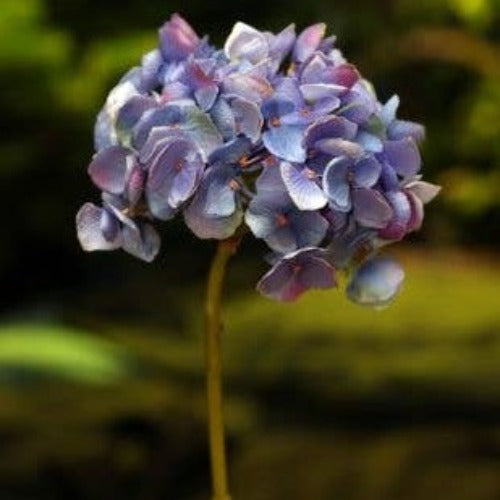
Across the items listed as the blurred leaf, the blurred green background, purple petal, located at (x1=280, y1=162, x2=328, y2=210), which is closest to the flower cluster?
purple petal, located at (x1=280, y1=162, x2=328, y2=210)

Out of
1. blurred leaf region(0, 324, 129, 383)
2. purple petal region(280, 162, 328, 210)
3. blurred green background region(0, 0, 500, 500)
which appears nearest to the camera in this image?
purple petal region(280, 162, 328, 210)

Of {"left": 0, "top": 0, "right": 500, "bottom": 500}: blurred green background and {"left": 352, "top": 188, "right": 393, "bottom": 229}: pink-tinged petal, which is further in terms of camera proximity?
{"left": 0, "top": 0, "right": 500, "bottom": 500}: blurred green background

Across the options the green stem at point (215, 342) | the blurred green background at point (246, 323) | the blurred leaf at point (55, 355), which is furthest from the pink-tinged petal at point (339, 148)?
the blurred leaf at point (55, 355)

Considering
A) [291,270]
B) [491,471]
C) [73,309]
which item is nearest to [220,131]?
[291,270]

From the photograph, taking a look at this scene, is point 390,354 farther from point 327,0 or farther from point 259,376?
point 327,0

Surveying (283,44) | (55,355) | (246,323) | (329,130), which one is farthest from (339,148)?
(246,323)

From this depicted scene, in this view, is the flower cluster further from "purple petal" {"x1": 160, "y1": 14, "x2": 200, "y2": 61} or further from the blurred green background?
the blurred green background

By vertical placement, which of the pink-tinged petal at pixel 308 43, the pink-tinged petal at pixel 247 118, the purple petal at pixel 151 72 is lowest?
the pink-tinged petal at pixel 247 118

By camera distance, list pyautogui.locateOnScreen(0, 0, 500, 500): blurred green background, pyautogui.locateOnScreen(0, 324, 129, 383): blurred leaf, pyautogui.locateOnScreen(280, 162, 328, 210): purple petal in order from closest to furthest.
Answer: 1. pyautogui.locateOnScreen(280, 162, 328, 210): purple petal
2. pyautogui.locateOnScreen(0, 0, 500, 500): blurred green background
3. pyautogui.locateOnScreen(0, 324, 129, 383): blurred leaf

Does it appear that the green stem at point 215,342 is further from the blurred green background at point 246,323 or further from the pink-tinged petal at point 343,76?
the blurred green background at point 246,323
